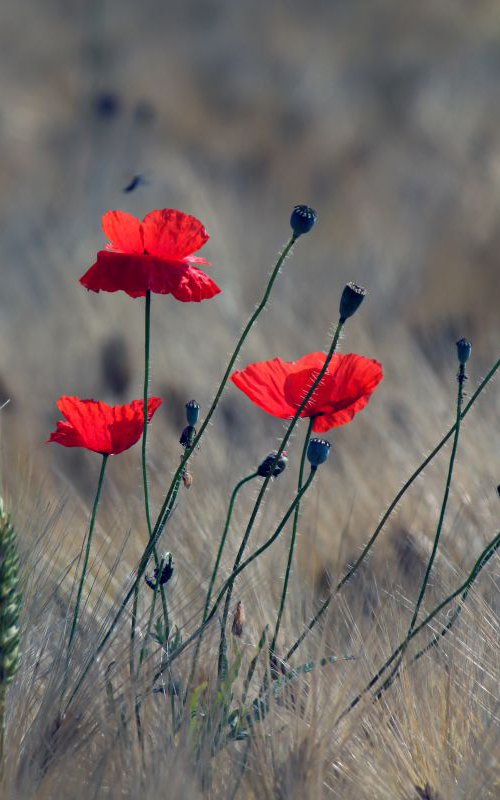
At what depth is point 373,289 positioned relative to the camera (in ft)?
9.19

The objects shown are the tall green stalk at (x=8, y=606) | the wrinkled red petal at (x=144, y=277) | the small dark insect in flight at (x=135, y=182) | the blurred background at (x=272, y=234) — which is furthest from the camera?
the blurred background at (x=272, y=234)

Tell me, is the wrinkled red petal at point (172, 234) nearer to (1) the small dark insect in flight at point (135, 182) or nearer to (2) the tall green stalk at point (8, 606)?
(2) the tall green stalk at point (8, 606)

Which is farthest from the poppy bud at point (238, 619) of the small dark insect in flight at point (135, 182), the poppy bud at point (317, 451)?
the small dark insect in flight at point (135, 182)

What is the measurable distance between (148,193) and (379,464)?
2015 millimetres

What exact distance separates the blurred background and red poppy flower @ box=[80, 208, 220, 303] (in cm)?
21

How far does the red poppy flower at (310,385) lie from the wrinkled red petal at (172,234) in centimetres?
10

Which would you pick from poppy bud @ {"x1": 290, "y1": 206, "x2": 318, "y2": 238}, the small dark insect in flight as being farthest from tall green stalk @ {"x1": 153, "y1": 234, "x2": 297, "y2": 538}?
the small dark insect in flight

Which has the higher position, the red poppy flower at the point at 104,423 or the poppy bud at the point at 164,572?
the red poppy flower at the point at 104,423

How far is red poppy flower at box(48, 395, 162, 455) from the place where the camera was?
78 centimetres

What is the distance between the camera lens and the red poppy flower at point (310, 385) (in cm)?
78

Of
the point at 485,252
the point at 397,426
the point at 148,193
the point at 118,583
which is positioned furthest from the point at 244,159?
the point at 118,583

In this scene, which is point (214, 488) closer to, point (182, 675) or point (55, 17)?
point (182, 675)

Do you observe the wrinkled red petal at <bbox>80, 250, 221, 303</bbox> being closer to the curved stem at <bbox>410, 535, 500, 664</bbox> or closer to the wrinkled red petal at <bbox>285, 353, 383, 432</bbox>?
the wrinkled red petal at <bbox>285, 353, 383, 432</bbox>

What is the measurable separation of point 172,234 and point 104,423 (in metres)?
0.15
